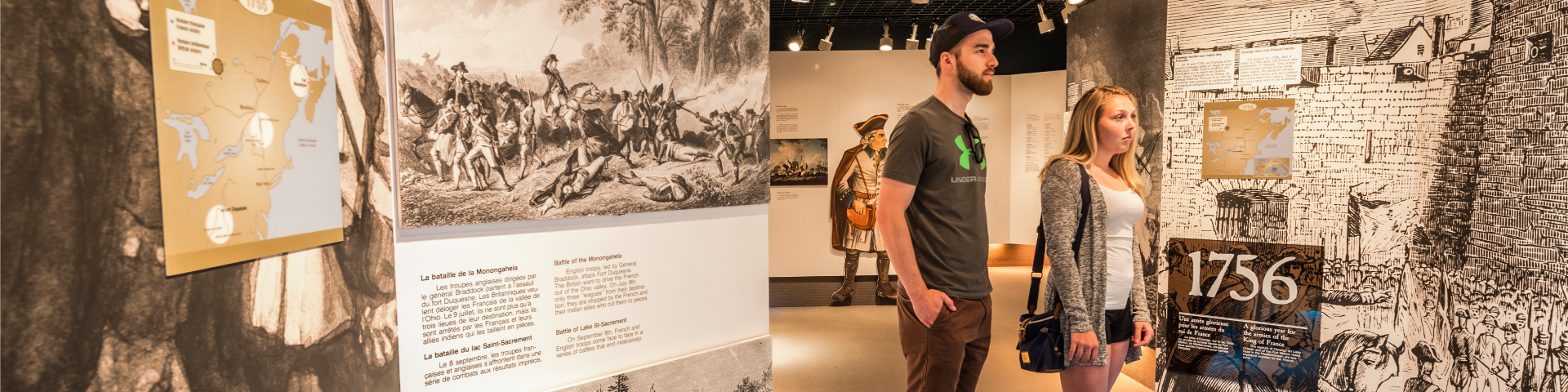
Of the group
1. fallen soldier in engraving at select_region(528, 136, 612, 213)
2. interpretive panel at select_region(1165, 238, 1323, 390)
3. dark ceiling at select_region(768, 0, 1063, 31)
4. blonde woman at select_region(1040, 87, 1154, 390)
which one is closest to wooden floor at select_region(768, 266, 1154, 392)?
interpretive panel at select_region(1165, 238, 1323, 390)

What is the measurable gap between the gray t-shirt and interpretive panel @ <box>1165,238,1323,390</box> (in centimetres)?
194

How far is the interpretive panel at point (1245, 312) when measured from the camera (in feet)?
10.1

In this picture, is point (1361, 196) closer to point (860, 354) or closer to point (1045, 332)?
point (1045, 332)

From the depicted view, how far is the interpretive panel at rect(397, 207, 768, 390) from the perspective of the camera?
140 cm

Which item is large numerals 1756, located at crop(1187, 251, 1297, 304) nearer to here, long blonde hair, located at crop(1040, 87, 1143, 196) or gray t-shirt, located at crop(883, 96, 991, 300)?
long blonde hair, located at crop(1040, 87, 1143, 196)

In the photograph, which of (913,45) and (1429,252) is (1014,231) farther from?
(1429,252)

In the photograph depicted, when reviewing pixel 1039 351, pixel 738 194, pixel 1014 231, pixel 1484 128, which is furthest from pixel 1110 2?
pixel 1014 231

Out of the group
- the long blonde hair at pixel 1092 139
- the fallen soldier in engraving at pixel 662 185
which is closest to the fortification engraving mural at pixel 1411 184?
the long blonde hair at pixel 1092 139

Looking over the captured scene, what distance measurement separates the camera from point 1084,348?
6.84 ft

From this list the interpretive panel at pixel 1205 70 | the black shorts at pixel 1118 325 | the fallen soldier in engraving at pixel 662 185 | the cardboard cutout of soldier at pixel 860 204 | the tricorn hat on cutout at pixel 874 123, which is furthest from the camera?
the tricorn hat on cutout at pixel 874 123

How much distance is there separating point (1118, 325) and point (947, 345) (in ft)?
2.22

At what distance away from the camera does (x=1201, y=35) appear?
3.27m

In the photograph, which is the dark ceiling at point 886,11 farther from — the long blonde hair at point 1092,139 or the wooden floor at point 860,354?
the long blonde hair at point 1092,139

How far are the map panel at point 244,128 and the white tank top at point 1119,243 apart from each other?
2124 mm
